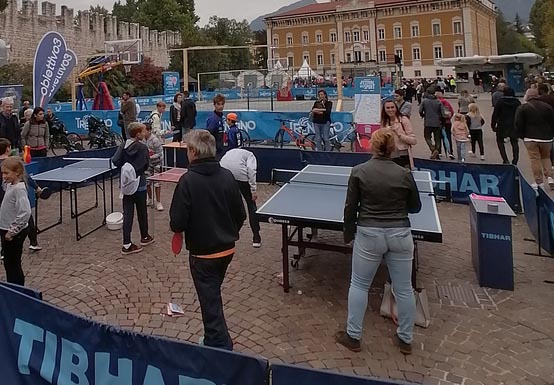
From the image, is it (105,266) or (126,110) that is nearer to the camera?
(105,266)

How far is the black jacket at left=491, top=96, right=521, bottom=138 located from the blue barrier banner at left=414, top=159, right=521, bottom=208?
2.34 metres

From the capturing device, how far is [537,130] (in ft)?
28.9

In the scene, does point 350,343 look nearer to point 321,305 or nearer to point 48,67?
point 321,305

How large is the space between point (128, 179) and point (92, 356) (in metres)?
3.68

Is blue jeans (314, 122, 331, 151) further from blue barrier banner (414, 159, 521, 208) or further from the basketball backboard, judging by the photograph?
the basketball backboard

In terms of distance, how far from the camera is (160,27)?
69250mm

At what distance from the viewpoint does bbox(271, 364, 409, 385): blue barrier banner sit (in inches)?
97.8

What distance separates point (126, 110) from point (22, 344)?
10.1 meters

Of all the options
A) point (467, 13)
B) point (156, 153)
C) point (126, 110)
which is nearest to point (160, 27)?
point (467, 13)

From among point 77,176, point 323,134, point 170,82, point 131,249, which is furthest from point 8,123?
point 170,82

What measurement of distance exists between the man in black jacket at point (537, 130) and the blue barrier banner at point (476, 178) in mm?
663

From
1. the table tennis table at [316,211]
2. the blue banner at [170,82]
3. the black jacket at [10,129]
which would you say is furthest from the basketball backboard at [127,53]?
the table tennis table at [316,211]

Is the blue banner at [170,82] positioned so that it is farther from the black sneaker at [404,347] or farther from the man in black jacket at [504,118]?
the black sneaker at [404,347]

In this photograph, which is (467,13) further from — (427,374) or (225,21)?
(427,374)
